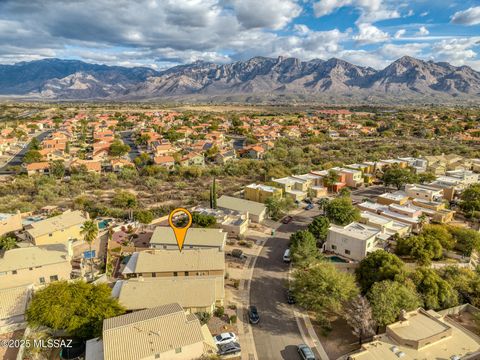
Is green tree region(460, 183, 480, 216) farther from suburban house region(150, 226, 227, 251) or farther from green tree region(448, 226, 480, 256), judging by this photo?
suburban house region(150, 226, 227, 251)

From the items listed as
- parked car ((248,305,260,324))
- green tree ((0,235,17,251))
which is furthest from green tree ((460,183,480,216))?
green tree ((0,235,17,251))

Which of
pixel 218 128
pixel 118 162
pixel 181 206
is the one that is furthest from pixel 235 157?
pixel 218 128

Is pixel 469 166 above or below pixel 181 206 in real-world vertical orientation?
above

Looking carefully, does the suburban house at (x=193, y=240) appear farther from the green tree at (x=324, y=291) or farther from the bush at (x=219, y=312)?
the green tree at (x=324, y=291)

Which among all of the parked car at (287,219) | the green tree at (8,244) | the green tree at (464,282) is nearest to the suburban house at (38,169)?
the green tree at (8,244)

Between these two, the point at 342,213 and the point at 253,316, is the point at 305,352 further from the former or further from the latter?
the point at 342,213

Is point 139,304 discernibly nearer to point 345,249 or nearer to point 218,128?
point 345,249

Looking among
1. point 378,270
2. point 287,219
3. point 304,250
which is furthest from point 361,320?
point 287,219
